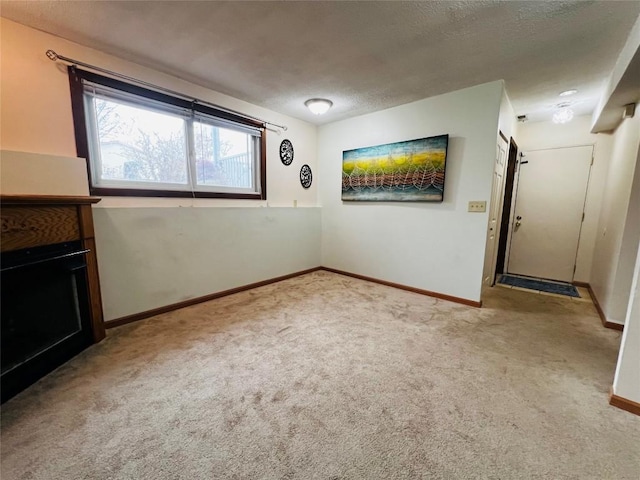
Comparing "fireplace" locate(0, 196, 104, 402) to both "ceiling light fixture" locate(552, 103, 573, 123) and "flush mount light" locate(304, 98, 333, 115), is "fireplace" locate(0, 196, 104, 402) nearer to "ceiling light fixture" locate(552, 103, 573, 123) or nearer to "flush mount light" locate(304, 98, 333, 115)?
"flush mount light" locate(304, 98, 333, 115)

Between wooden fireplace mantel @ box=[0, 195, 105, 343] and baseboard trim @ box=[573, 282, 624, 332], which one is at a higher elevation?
wooden fireplace mantel @ box=[0, 195, 105, 343]

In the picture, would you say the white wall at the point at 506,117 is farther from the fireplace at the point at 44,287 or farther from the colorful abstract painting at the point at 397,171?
the fireplace at the point at 44,287

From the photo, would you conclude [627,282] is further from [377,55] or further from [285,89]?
[285,89]

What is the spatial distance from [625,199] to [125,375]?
15.3 ft

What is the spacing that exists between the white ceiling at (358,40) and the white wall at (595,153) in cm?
138

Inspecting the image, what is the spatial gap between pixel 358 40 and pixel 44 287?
9.45 ft

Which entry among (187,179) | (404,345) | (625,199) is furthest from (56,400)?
(625,199)

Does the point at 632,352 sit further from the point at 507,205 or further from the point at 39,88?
the point at 39,88

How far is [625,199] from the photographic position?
2633mm

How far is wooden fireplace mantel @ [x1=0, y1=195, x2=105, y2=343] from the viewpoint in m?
1.56

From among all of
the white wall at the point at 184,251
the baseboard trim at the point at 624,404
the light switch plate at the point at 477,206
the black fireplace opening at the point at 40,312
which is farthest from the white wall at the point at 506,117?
the black fireplace opening at the point at 40,312

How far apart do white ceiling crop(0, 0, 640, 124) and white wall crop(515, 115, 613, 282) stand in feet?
4.51

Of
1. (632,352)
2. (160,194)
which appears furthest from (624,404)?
(160,194)

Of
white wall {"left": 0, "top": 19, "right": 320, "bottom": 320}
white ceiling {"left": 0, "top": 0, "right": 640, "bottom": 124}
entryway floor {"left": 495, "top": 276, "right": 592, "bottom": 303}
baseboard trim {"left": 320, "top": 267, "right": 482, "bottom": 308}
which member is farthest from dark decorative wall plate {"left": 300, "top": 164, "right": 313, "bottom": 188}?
entryway floor {"left": 495, "top": 276, "right": 592, "bottom": 303}
